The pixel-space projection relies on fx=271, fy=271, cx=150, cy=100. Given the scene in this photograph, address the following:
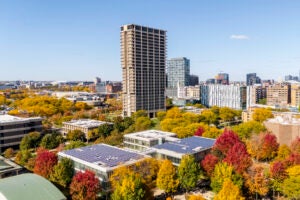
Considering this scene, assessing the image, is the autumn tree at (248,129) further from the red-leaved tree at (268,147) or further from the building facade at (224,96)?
the building facade at (224,96)

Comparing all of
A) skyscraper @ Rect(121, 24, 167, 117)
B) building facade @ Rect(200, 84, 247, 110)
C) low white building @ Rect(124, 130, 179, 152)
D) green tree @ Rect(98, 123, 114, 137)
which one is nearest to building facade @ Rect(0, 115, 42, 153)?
green tree @ Rect(98, 123, 114, 137)

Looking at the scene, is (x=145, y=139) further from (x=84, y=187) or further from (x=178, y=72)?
(x=178, y=72)

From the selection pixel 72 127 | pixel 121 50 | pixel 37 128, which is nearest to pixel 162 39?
pixel 121 50

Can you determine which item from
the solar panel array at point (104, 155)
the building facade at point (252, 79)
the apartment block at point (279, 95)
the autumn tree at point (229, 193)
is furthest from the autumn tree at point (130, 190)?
the building facade at point (252, 79)

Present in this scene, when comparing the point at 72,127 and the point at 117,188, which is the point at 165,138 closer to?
the point at 117,188

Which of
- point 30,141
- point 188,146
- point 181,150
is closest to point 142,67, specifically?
point 30,141

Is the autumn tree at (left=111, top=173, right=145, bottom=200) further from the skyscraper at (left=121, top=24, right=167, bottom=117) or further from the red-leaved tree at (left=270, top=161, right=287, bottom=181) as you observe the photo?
the skyscraper at (left=121, top=24, right=167, bottom=117)
